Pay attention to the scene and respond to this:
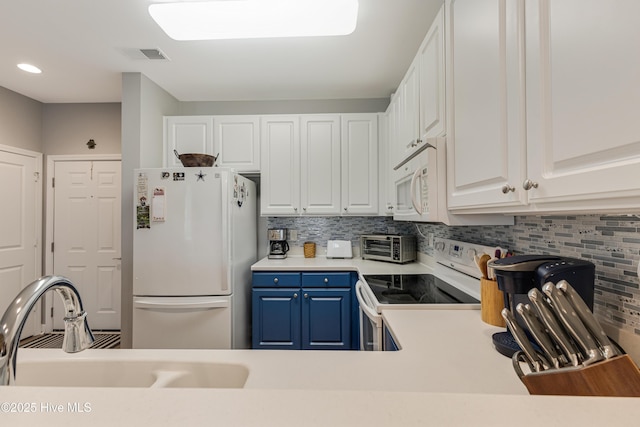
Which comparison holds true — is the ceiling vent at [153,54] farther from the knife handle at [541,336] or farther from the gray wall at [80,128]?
the knife handle at [541,336]

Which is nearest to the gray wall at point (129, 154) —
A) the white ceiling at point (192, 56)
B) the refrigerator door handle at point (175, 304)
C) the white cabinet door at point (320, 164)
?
the white ceiling at point (192, 56)

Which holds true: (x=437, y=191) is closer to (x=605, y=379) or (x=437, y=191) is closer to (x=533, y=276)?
(x=533, y=276)

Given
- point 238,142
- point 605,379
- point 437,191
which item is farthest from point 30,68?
point 605,379

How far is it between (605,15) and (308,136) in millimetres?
2335

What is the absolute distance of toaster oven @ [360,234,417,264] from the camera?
2.61m

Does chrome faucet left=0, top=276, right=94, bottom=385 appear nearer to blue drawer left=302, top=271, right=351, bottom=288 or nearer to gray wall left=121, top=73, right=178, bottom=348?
blue drawer left=302, top=271, right=351, bottom=288

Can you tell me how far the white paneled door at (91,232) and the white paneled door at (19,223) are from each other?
15 cm

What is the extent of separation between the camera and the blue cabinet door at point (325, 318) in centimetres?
240

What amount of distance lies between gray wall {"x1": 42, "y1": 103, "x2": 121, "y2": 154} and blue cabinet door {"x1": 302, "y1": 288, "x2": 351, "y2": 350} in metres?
2.70

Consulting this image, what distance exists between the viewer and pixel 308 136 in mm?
2777

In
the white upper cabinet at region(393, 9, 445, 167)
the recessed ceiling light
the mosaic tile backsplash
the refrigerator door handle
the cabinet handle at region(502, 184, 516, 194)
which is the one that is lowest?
the refrigerator door handle

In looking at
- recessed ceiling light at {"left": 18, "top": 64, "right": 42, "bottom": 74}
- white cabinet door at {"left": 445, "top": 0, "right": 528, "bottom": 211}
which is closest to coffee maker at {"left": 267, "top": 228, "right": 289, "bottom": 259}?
white cabinet door at {"left": 445, "top": 0, "right": 528, "bottom": 211}

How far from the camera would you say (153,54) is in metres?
2.20

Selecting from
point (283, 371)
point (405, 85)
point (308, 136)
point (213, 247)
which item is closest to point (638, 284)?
point (283, 371)
